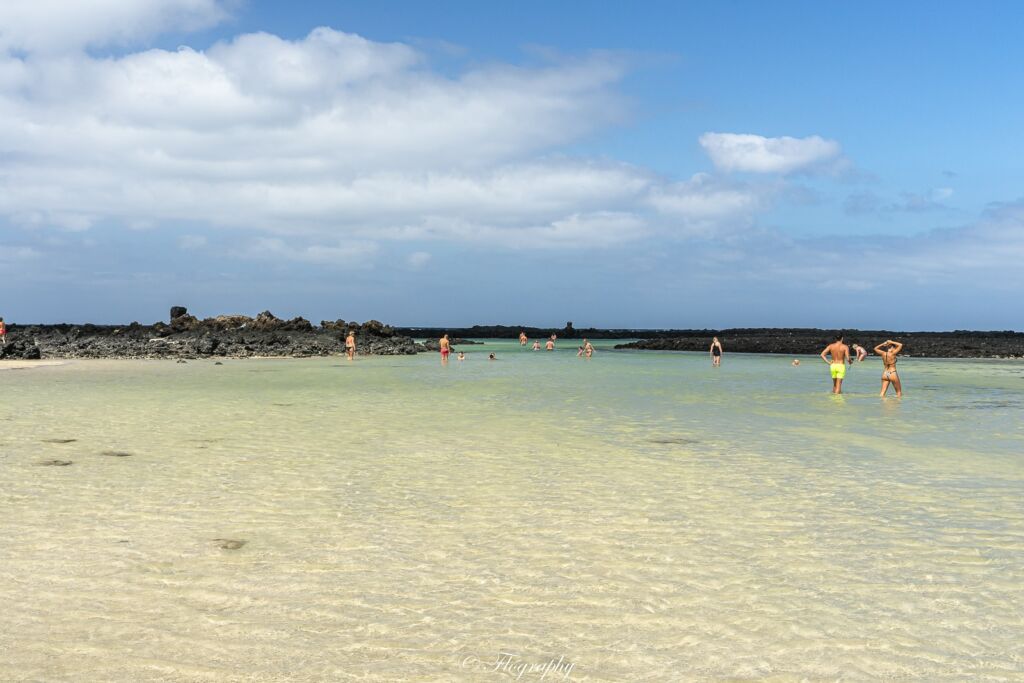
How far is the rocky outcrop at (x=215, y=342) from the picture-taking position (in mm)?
50006

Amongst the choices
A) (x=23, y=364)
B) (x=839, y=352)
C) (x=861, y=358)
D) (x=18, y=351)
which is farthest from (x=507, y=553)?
(x=18, y=351)

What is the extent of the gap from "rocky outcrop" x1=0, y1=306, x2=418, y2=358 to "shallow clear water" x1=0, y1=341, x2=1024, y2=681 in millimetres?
36934

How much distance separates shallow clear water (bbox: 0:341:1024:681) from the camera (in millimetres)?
4879

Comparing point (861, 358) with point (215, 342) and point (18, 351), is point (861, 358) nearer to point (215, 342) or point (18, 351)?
point (18, 351)

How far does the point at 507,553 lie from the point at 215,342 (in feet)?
167

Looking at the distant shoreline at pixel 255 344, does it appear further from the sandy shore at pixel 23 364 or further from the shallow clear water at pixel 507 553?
the shallow clear water at pixel 507 553

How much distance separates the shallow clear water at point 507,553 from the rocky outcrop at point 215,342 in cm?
3693

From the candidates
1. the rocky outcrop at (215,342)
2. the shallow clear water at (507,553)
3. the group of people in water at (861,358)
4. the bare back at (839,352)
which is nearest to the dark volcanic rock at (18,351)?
the rocky outcrop at (215,342)

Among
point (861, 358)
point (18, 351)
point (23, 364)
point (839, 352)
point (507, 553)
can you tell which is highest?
point (839, 352)

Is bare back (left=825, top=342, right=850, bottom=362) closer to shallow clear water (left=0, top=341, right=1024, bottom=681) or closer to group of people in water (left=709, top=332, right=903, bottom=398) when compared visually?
group of people in water (left=709, top=332, right=903, bottom=398)

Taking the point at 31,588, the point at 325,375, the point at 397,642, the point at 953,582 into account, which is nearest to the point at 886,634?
the point at 953,582

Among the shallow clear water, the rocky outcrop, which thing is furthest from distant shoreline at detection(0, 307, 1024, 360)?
the shallow clear water

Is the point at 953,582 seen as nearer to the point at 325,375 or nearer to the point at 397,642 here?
the point at 397,642

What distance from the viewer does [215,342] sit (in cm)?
5397
